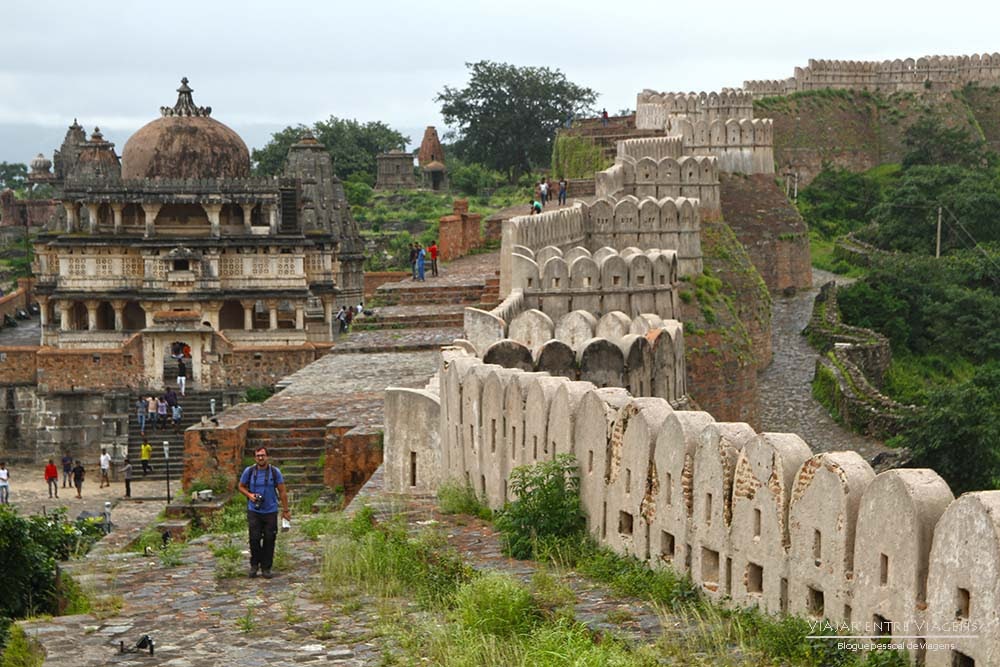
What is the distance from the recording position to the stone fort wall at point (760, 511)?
25.1 feet

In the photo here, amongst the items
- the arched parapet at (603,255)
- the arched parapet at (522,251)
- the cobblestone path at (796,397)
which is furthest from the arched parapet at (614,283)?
the cobblestone path at (796,397)

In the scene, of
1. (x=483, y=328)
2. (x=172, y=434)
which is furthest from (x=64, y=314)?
(x=483, y=328)

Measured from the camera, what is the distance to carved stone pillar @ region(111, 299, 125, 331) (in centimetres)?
4478

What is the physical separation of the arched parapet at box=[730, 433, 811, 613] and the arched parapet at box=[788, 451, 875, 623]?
3.7 inches

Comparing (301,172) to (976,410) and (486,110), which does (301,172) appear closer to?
(486,110)

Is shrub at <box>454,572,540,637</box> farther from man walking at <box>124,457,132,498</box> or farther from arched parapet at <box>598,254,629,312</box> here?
man walking at <box>124,457,132,498</box>

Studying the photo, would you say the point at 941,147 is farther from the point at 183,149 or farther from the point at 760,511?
the point at 760,511

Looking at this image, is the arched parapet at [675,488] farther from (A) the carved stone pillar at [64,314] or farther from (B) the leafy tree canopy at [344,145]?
(B) the leafy tree canopy at [344,145]

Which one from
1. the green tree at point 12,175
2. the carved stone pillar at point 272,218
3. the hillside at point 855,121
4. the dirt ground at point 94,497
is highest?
the green tree at point 12,175

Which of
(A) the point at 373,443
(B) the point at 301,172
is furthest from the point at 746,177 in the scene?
(A) the point at 373,443

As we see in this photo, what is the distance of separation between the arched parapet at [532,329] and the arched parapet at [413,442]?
2.99m

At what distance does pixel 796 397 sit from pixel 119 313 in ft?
61.4

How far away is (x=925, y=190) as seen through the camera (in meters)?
48.8

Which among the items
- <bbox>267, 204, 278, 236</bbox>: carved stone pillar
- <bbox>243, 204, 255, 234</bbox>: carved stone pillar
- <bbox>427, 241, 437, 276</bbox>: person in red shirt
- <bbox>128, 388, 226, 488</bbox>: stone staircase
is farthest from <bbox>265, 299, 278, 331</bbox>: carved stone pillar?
<bbox>427, 241, 437, 276</bbox>: person in red shirt
